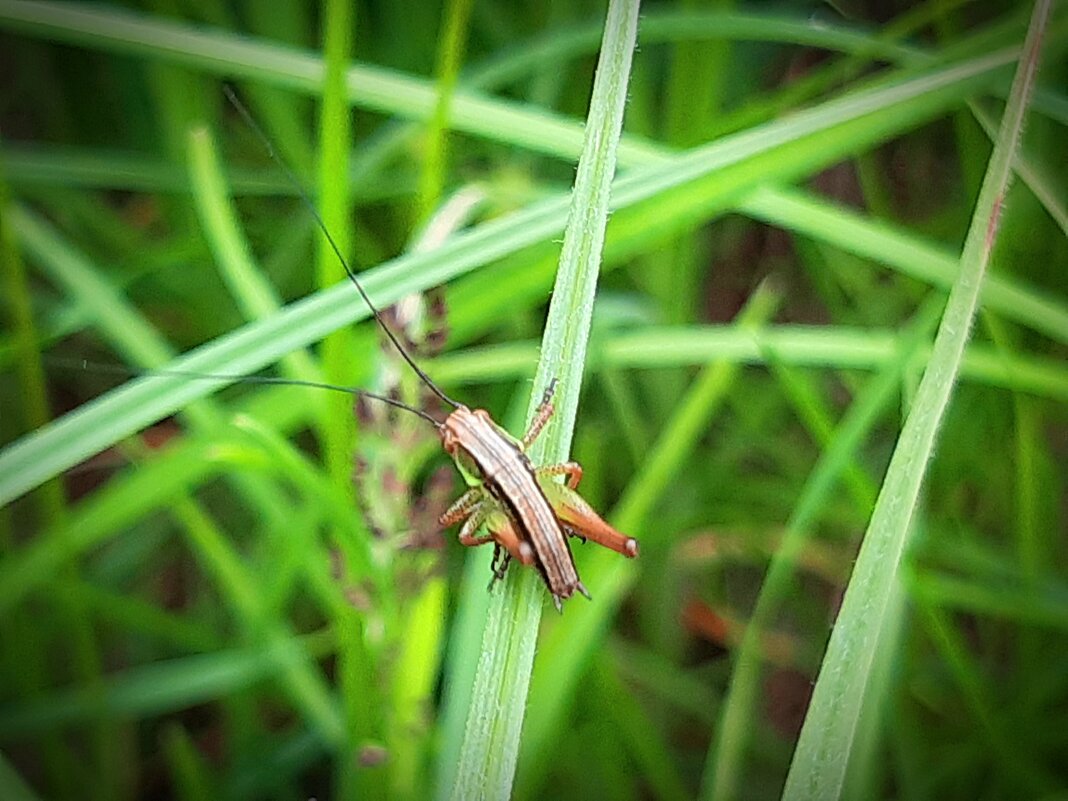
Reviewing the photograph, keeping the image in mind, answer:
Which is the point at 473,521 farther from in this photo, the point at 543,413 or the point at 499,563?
the point at 543,413

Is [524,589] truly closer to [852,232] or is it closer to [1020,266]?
[852,232]

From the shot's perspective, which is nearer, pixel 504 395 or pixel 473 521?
pixel 473 521

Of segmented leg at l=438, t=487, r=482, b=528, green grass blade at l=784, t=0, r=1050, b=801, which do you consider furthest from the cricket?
green grass blade at l=784, t=0, r=1050, b=801

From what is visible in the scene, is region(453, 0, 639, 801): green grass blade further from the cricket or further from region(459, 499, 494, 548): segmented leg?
region(459, 499, 494, 548): segmented leg

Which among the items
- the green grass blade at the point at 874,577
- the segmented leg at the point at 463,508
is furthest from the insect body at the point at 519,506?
the green grass blade at the point at 874,577

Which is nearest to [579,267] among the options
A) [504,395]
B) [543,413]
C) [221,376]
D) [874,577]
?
[543,413]

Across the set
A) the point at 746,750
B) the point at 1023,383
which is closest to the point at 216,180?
the point at 1023,383
